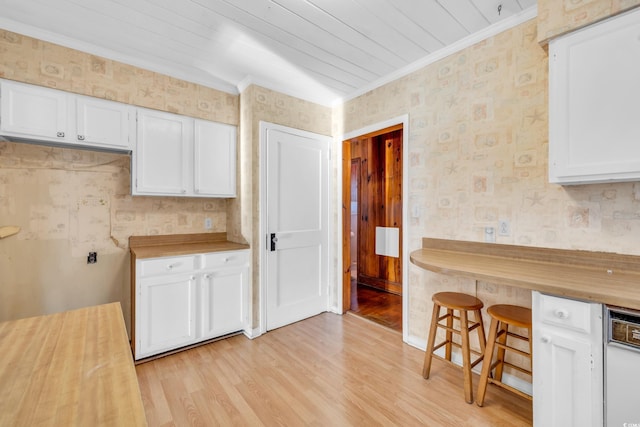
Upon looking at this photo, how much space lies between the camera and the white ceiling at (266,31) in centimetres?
184

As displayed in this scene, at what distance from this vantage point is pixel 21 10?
1.89 m

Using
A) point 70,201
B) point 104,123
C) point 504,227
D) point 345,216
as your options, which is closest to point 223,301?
point 70,201

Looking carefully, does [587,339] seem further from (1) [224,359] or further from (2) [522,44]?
(1) [224,359]

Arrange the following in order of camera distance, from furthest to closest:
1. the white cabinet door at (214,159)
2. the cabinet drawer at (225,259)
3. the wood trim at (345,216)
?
1. the wood trim at (345,216)
2. the white cabinet door at (214,159)
3. the cabinet drawer at (225,259)

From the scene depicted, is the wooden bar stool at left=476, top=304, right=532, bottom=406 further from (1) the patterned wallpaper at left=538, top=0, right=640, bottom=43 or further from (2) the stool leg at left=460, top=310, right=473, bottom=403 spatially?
(1) the patterned wallpaper at left=538, top=0, right=640, bottom=43

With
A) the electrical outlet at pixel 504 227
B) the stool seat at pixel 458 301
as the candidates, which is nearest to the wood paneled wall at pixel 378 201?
the stool seat at pixel 458 301

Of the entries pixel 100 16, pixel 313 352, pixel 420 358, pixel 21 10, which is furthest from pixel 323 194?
pixel 21 10

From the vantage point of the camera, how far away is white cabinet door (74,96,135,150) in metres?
2.22

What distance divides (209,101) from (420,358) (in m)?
3.13

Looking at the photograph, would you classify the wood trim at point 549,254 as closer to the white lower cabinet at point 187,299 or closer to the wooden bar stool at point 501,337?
the wooden bar stool at point 501,337

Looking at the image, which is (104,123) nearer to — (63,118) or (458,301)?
(63,118)

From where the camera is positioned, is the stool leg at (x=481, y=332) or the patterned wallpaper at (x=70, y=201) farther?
the patterned wallpaper at (x=70, y=201)

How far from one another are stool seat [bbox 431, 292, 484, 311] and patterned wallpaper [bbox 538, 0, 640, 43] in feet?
5.48

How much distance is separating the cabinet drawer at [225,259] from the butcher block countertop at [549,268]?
1.64 m
